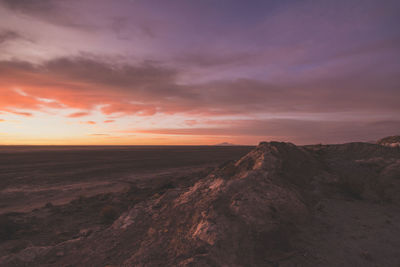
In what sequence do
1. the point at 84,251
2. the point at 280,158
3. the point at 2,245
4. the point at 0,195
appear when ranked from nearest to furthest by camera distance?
the point at 84,251
the point at 2,245
the point at 280,158
the point at 0,195

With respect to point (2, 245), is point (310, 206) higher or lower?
higher

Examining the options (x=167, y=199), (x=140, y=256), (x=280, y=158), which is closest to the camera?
(x=140, y=256)

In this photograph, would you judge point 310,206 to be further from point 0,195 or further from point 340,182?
point 0,195

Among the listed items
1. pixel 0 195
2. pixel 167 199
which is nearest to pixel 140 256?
pixel 167 199

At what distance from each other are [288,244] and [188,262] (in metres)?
2.48

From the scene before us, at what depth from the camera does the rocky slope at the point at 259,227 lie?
15.3ft

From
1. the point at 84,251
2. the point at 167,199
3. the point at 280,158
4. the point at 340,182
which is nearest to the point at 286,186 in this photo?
the point at 280,158

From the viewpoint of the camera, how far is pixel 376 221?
21.0 ft

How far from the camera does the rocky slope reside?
15.3ft

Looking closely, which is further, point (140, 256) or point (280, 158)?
point (280, 158)

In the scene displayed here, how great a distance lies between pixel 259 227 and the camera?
17.3 feet

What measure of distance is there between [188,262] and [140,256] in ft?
4.76

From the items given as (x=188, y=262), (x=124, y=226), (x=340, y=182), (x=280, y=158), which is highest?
(x=280, y=158)

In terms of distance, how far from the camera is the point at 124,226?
6859mm
